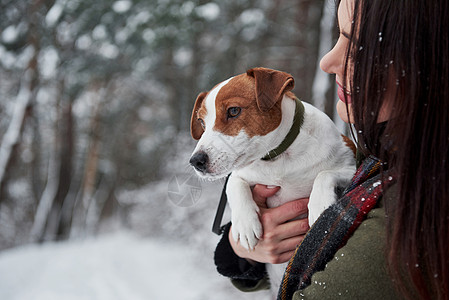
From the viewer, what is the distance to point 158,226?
709 cm

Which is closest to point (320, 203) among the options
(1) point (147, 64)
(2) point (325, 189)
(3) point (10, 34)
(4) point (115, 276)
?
(2) point (325, 189)

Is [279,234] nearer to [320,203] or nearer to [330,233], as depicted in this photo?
[320,203]

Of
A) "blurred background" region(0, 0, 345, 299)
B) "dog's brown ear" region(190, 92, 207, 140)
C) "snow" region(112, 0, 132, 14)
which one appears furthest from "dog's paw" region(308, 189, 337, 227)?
"snow" region(112, 0, 132, 14)

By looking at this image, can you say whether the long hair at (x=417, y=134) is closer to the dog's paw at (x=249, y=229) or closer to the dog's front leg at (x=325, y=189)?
the dog's front leg at (x=325, y=189)

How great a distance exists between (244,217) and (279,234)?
0.12m

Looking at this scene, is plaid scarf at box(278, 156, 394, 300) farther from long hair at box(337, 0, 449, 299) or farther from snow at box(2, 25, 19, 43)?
snow at box(2, 25, 19, 43)

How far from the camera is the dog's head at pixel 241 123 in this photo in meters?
1.18

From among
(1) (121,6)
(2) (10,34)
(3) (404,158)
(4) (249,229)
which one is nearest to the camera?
(3) (404,158)

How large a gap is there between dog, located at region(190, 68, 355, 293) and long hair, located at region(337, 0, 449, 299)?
465 millimetres

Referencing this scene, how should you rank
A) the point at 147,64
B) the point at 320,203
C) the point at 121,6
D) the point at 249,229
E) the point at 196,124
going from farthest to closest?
1. the point at 147,64
2. the point at 121,6
3. the point at 196,124
4. the point at 249,229
5. the point at 320,203

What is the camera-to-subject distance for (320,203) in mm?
1095

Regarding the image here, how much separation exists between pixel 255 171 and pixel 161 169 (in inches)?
219

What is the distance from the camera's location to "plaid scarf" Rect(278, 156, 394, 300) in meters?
0.78

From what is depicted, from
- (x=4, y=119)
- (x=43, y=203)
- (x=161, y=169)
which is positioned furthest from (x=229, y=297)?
(x=43, y=203)
